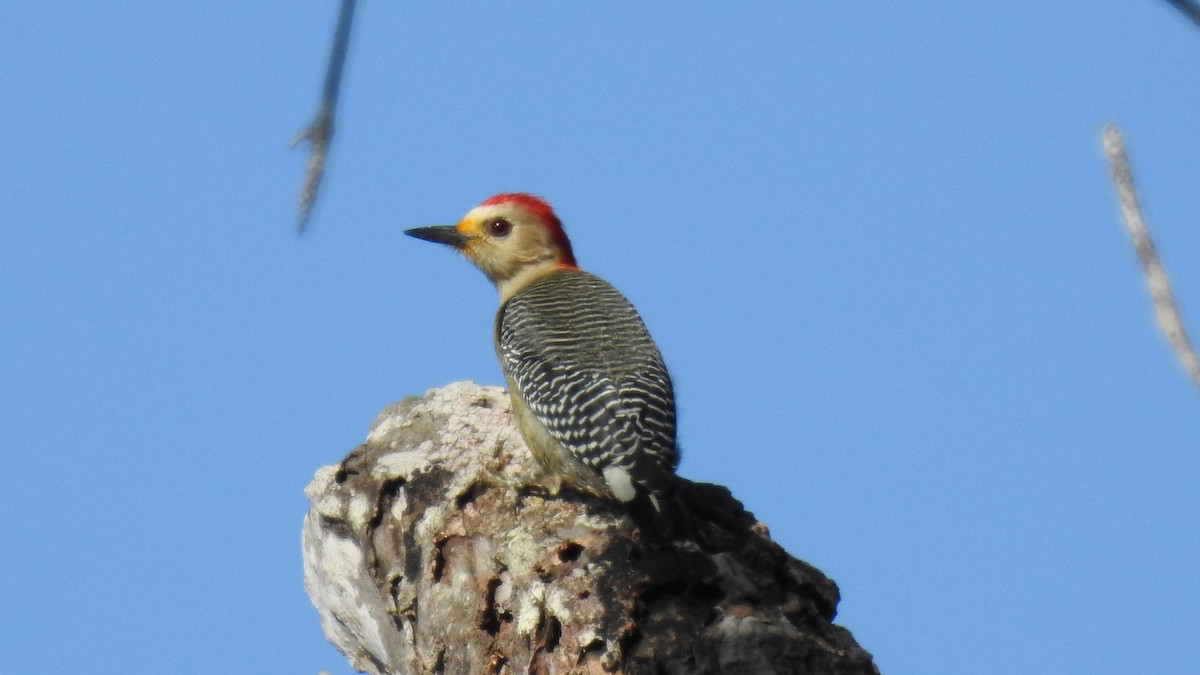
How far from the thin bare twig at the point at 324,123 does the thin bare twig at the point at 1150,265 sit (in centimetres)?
149

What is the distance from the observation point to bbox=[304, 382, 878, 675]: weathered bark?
605cm

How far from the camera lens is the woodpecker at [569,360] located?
7750mm

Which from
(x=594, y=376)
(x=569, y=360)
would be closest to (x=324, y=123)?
(x=594, y=376)

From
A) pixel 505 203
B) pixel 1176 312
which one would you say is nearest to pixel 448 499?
pixel 505 203

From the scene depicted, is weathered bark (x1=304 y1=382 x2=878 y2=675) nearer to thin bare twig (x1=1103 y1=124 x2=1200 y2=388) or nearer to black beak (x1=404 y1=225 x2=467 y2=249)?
black beak (x1=404 y1=225 x2=467 y2=249)

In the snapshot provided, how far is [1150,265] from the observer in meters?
2.64

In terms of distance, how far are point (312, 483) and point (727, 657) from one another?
8.75 feet

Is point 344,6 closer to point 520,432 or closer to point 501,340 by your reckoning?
point 520,432

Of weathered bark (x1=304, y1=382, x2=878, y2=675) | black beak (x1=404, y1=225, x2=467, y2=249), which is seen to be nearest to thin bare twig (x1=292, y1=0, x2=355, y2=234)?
weathered bark (x1=304, y1=382, x2=878, y2=675)

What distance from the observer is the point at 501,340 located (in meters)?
9.45

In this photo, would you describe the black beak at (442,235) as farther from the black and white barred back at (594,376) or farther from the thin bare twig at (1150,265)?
the thin bare twig at (1150,265)

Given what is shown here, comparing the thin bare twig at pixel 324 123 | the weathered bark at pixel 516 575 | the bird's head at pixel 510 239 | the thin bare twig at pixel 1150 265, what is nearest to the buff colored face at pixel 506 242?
the bird's head at pixel 510 239

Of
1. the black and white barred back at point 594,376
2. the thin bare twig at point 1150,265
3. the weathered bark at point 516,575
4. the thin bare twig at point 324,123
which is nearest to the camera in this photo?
the thin bare twig at point 1150,265

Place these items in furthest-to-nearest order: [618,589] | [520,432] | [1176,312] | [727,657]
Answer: [520,432] → [618,589] → [727,657] → [1176,312]
